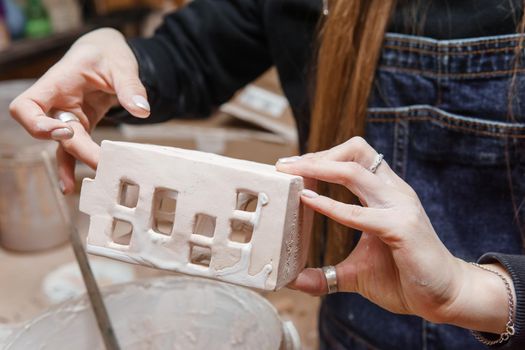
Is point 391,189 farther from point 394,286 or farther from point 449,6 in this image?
point 449,6

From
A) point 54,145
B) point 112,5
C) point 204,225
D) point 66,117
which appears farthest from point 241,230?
point 112,5

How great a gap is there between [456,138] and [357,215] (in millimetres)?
269

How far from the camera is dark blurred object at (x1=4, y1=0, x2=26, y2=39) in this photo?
133 centimetres

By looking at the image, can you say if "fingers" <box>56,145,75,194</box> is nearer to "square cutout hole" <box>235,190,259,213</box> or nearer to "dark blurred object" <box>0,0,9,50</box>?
"square cutout hole" <box>235,190,259,213</box>

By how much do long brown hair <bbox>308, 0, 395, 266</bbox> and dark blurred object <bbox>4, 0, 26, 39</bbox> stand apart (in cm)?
92

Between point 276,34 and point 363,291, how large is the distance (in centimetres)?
40

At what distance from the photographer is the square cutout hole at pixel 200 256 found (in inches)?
20.4

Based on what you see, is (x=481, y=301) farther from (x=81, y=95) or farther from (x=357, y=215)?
(x=81, y=95)

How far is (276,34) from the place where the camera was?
31.2 inches

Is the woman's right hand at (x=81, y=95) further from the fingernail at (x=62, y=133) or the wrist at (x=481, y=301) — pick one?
the wrist at (x=481, y=301)

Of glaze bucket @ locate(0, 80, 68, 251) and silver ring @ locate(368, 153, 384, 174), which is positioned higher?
silver ring @ locate(368, 153, 384, 174)

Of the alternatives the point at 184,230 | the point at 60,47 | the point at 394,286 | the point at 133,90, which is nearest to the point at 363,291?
the point at 394,286

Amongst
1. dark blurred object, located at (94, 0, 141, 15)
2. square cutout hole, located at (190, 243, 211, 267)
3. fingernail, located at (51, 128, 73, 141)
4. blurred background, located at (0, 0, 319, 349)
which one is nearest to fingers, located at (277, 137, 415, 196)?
square cutout hole, located at (190, 243, 211, 267)

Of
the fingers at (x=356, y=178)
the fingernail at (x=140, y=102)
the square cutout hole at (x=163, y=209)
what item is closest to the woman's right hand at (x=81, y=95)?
the fingernail at (x=140, y=102)
